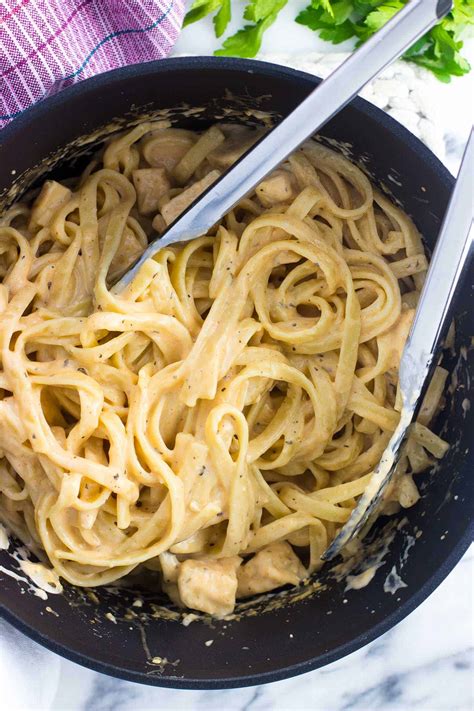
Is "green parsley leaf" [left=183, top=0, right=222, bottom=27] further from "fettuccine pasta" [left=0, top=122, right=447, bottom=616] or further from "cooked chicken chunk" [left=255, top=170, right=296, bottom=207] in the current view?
"cooked chicken chunk" [left=255, top=170, right=296, bottom=207]

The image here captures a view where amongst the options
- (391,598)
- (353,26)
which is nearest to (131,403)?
(391,598)

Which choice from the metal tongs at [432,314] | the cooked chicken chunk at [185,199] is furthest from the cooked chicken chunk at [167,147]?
the metal tongs at [432,314]

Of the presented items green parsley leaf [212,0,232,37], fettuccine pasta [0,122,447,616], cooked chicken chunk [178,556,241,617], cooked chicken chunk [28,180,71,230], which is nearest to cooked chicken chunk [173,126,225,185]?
fettuccine pasta [0,122,447,616]

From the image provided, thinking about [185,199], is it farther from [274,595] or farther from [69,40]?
[274,595]

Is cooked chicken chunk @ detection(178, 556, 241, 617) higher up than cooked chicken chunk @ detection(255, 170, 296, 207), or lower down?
lower down

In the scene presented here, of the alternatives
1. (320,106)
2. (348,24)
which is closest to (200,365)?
(320,106)

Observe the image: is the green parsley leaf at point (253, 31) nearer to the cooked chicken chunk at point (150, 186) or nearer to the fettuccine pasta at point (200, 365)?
the fettuccine pasta at point (200, 365)
